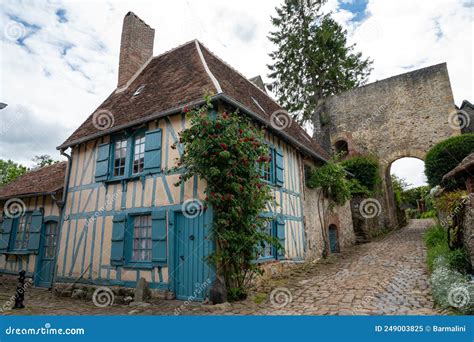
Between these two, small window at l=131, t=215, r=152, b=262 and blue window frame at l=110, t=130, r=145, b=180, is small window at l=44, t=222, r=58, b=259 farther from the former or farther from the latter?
small window at l=131, t=215, r=152, b=262

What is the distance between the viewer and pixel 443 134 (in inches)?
508

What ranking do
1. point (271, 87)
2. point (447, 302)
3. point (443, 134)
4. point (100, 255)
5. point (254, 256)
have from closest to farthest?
point (447, 302), point (254, 256), point (100, 255), point (443, 134), point (271, 87)

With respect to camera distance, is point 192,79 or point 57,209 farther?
point 57,209

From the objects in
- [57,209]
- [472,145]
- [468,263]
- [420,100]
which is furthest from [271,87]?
[468,263]

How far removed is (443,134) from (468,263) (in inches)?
397

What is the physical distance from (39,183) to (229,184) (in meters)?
7.80

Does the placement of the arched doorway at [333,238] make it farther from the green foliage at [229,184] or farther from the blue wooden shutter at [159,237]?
the blue wooden shutter at [159,237]

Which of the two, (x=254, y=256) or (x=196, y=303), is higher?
(x=254, y=256)

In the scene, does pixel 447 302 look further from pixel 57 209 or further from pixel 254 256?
pixel 57 209

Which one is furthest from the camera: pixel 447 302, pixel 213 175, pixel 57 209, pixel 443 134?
pixel 443 134
